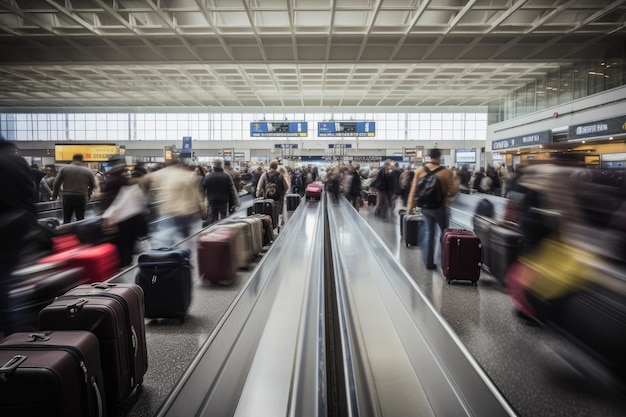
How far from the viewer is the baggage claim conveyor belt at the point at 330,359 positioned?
2.92m

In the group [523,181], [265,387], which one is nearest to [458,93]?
[523,181]

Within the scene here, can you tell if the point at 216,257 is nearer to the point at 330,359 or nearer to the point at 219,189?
the point at 330,359

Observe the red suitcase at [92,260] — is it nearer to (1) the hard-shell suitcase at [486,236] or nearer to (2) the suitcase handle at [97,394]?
(2) the suitcase handle at [97,394]

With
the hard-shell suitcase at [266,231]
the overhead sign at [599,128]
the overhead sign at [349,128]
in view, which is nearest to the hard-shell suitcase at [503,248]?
the hard-shell suitcase at [266,231]

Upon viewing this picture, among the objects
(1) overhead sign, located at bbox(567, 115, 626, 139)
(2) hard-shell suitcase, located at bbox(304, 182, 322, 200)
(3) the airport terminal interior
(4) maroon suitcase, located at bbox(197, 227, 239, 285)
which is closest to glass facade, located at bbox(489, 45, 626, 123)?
(3) the airport terminal interior

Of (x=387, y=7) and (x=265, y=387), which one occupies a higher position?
(x=387, y=7)

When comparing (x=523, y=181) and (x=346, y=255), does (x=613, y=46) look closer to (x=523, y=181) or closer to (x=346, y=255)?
(x=346, y=255)

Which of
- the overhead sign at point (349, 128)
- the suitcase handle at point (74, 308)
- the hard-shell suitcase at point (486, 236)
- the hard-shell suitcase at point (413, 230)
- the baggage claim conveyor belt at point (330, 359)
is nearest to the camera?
the suitcase handle at point (74, 308)

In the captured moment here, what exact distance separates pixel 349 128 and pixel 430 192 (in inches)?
1050

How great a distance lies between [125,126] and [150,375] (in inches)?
2041

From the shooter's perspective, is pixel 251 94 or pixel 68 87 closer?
pixel 68 87

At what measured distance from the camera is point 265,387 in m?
3.35

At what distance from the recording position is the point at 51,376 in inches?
75.0

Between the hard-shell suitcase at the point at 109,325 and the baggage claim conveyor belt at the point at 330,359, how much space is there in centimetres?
37
